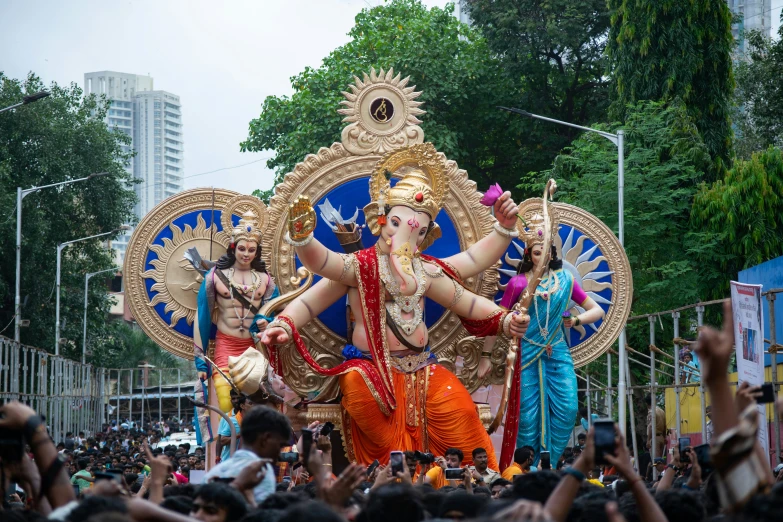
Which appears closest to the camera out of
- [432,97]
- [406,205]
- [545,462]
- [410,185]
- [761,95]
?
[545,462]

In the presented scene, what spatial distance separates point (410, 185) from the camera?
41.2 feet

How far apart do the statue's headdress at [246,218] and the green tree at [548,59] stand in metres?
15.9

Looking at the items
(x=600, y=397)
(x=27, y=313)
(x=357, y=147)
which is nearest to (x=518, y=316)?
(x=357, y=147)

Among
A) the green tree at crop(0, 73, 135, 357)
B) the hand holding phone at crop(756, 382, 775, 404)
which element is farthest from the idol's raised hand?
the green tree at crop(0, 73, 135, 357)

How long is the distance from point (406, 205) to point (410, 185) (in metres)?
0.24

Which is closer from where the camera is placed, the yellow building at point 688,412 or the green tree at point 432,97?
the yellow building at point 688,412

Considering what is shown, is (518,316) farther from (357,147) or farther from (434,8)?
(434,8)

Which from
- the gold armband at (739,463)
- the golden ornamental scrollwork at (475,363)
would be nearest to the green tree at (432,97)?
the golden ornamental scrollwork at (475,363)

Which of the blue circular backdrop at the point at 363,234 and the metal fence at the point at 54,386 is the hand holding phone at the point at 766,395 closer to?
the blue circular backdrop at the point at 363,234

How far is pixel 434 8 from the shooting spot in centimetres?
3139

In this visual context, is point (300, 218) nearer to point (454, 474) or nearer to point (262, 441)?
point (454, 474)

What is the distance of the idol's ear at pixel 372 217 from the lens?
12586 millimetres

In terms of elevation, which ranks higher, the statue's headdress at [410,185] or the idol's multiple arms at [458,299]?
the statue's headdress at [410,185]

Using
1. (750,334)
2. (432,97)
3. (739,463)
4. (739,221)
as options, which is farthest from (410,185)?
(432,97)
